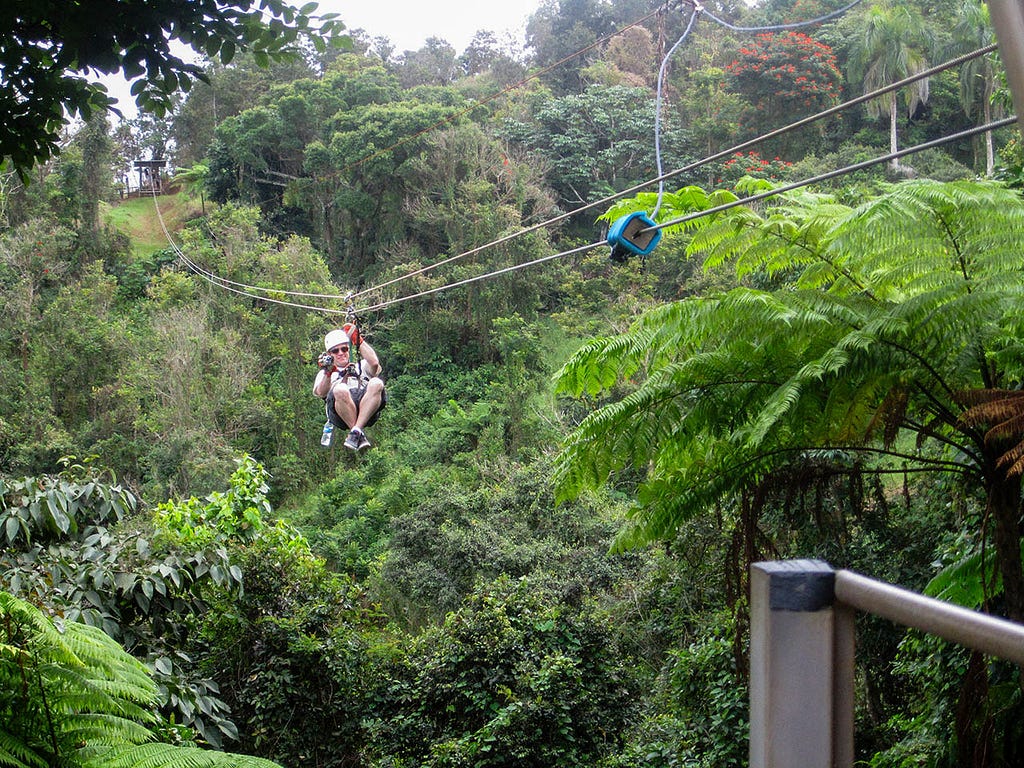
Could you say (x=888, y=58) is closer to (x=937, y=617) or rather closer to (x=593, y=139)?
(x=593, y=139)

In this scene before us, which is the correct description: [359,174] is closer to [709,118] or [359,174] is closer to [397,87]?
[397,87]

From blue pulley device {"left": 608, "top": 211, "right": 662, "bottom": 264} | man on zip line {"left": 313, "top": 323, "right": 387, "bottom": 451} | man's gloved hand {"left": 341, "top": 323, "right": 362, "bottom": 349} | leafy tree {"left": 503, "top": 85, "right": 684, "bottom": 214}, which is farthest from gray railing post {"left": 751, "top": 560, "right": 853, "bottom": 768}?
leafy tree {"left": 503, "top": 85, "right": 684, "bottom": 214}

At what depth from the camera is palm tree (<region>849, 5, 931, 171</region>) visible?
1686 cm

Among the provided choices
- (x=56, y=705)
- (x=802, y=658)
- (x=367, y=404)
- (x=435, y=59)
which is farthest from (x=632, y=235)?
(x=435, y=59)

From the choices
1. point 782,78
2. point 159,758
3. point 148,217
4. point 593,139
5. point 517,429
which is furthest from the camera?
point 148,217

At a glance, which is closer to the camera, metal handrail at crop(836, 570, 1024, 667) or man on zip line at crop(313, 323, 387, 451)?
metal handrail at crop(836, 570, 1024, 667)

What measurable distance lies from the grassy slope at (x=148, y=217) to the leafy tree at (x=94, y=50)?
24.5 meters

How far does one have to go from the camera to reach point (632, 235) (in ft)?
13.9

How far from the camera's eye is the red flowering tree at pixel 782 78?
21.4m

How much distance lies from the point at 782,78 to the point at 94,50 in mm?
21667

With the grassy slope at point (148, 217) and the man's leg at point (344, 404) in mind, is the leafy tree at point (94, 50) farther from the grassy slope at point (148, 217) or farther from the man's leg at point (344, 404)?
the grassy slope at point (148, 217)

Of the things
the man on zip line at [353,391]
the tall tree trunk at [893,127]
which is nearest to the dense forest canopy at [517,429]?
the tall tree trunk at [893,127]

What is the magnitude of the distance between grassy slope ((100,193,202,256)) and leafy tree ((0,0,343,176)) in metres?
24.5

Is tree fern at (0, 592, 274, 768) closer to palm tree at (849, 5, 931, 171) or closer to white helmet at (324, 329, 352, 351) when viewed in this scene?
white helmet at (324, 329, 352, 351)
